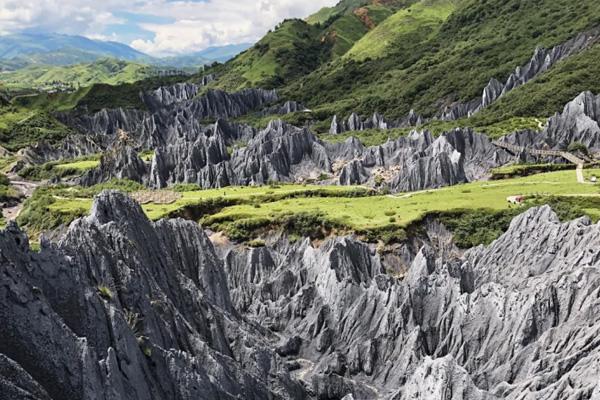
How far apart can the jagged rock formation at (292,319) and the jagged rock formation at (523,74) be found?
105224 millimetres

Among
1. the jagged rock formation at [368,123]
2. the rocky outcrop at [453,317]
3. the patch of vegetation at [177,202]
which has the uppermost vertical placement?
the jagged rock formation at [368,123]

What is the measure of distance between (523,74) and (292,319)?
12686cm

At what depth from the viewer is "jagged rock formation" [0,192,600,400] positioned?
2028 cm

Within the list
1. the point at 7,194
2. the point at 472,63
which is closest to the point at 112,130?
the point at 7,194

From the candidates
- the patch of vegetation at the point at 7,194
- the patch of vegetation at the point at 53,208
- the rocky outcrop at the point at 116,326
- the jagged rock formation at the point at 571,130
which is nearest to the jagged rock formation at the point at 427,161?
the jagged rock formation at the point at 571,130

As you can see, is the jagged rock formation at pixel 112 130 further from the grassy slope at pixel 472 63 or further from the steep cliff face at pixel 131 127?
the grassy slope at pixel 472 63

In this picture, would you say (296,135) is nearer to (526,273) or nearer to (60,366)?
(526,273)

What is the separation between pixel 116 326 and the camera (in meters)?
22.8

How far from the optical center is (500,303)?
36.2m

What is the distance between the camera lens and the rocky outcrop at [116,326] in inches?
760

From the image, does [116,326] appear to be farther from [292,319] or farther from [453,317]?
[292,319]

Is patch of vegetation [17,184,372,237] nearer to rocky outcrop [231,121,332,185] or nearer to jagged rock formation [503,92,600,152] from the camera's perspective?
rocky outcrop [231,121,332,185]


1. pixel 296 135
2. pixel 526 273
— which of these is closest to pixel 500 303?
pixel 526 273

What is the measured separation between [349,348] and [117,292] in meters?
18.9
